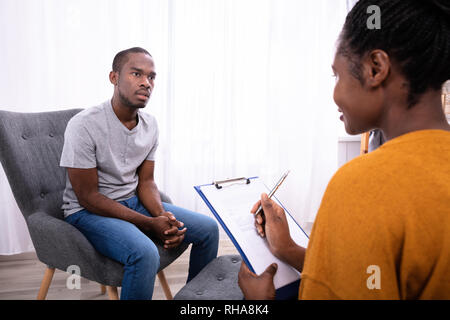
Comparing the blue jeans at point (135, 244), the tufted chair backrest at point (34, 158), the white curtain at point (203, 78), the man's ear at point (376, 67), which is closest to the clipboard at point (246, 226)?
the blue jeans at point (135, 244)

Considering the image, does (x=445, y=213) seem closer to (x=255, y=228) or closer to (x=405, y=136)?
(x=405, y=136)

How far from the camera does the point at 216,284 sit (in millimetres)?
965

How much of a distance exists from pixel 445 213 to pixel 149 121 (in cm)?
133

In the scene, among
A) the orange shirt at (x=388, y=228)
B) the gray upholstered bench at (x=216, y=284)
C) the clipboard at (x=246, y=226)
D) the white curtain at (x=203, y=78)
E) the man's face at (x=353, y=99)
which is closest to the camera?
the orange shirt at (x=388, y=228)

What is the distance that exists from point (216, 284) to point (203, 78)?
1659 millimetres

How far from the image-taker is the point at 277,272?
2.39 feet

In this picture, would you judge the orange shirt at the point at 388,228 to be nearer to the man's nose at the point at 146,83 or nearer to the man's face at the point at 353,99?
the man's face at the point at 353,99

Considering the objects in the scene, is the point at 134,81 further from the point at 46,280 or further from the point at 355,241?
the point at 355,241

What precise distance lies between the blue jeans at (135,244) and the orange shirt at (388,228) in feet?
2.45

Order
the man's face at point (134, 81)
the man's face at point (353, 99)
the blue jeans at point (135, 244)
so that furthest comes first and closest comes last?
the man's face at point (134, 81)
the blue jeans at point (135, 244)
the man's face at point (353, 99)

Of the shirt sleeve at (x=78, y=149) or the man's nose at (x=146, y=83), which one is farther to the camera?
the man's nose at (x=146, y=83)

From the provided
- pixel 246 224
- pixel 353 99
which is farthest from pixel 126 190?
pixel 353 99

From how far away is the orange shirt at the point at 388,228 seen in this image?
0.39 metres
